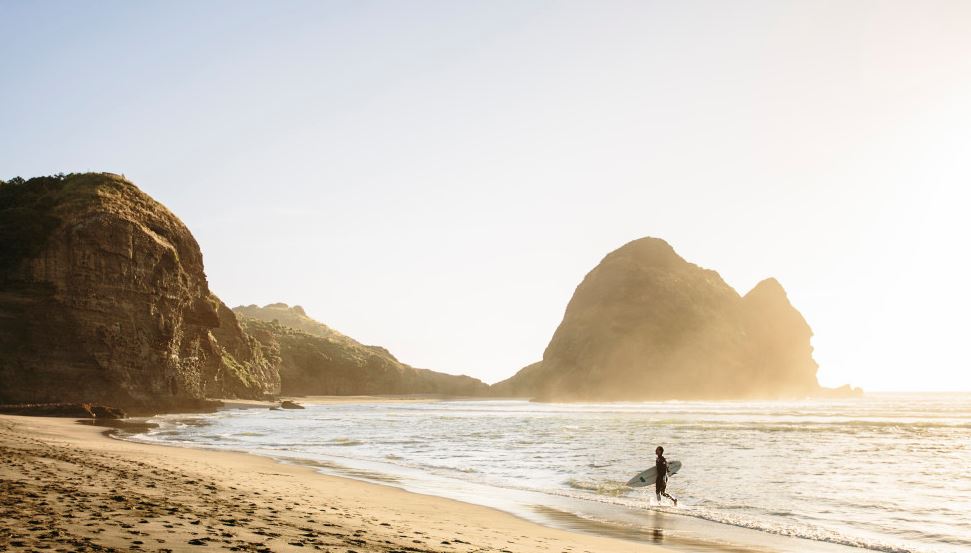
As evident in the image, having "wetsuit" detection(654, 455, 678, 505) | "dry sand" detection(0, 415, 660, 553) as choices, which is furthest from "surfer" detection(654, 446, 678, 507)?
"dry sand" detection(0, 415, 660, 553)

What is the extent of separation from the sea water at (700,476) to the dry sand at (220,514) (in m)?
2.57

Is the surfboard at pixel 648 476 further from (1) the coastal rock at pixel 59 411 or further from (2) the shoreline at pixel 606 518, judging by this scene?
(1) the coastal rock at pixel 59 411

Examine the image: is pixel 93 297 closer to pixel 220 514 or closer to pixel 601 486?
pixel 601 486

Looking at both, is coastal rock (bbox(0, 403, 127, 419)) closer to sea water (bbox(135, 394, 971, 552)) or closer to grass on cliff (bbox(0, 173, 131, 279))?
sea water (bbox(135, 394, 971, 552))

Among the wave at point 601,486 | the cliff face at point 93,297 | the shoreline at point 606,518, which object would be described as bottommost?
the wave at point 601,486

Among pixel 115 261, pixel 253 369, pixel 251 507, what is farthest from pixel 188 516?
pixel 253 369

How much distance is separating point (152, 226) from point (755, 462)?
216 ft

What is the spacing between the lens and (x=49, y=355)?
56.4 m

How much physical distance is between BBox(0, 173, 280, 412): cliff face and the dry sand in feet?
135

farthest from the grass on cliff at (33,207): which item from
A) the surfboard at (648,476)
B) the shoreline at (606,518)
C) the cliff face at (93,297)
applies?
the surfboard at (648,476)

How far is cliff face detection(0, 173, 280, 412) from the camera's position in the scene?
56281 millimetres

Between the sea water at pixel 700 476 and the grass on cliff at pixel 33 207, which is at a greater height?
the grass on cliff at pixel 33 207

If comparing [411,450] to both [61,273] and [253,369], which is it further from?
[253,369]

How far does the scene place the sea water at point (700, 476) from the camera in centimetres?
1625
